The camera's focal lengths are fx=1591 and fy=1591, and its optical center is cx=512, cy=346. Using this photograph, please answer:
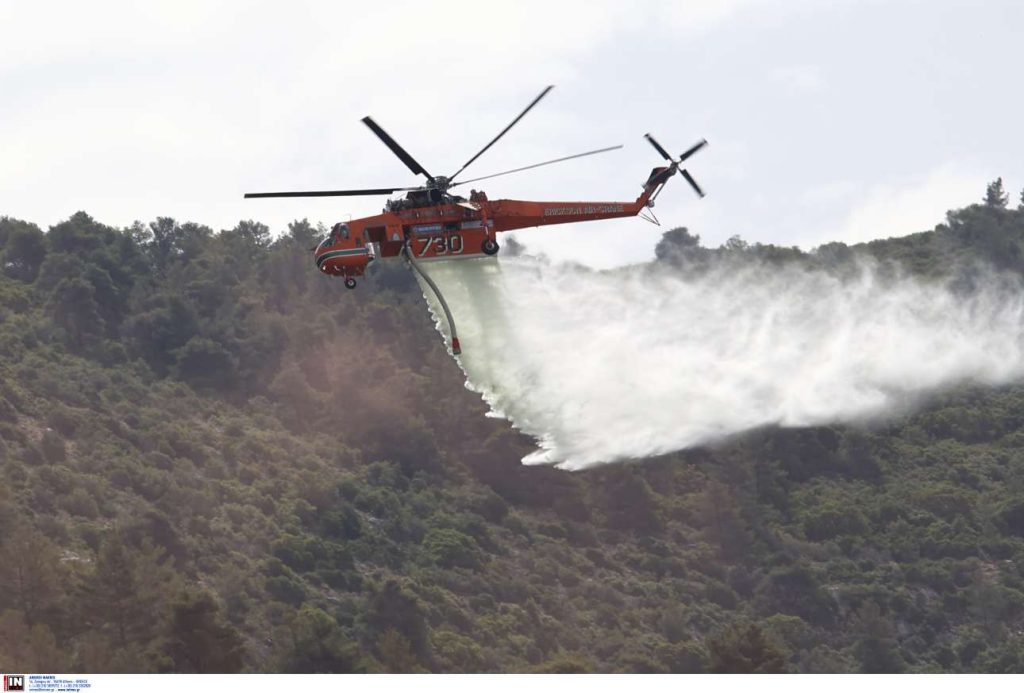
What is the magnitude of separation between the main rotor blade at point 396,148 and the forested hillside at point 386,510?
25.9 m

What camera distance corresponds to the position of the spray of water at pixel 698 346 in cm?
5291

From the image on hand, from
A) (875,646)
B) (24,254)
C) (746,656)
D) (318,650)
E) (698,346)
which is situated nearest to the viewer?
(318,650)

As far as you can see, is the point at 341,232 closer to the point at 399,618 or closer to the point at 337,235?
the point at 337,235

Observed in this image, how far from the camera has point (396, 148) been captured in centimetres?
4478

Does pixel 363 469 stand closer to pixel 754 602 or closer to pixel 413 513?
pixel 413 513

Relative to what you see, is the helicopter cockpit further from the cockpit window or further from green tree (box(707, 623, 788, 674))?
green tree (box(707, 623, 788, 674))

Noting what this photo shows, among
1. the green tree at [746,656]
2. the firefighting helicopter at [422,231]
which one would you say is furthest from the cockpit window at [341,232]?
the green tree at [746,656]

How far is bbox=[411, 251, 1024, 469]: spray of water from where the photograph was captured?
52.9 m

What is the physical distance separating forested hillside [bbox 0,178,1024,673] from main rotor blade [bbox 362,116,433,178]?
25910 mm

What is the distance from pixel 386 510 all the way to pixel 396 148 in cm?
5145

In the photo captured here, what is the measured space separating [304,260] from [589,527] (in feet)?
127

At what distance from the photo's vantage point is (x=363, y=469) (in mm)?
98938

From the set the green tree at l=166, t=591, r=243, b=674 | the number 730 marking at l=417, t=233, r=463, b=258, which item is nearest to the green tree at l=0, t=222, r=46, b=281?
the green tree at l=166, t=591, r=243, b=674

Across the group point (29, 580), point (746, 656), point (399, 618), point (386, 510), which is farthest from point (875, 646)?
point (29, 580)
